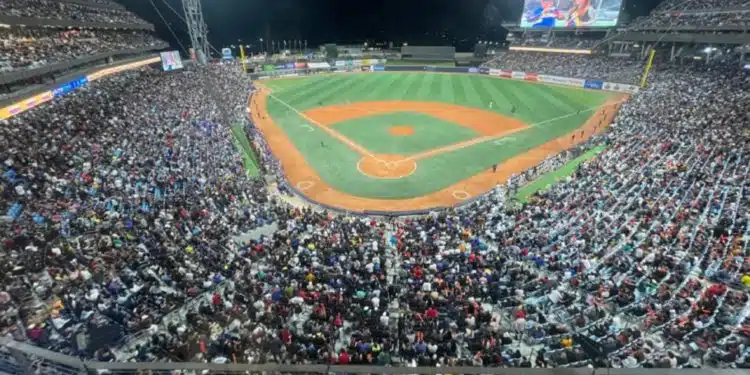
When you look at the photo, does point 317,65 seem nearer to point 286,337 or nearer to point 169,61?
point 169,61

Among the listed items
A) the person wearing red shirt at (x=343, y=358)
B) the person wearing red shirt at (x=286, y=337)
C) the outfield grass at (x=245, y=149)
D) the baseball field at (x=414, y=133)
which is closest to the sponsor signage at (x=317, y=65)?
the baseball field at (x=414, y=133)

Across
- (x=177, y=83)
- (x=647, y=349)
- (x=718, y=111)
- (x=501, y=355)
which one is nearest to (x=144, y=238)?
(x=501, y=355)

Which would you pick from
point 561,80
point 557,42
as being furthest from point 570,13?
point 561,80

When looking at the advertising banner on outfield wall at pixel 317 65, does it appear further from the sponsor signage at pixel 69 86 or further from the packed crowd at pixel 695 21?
the packed crowd at pixel 695 21

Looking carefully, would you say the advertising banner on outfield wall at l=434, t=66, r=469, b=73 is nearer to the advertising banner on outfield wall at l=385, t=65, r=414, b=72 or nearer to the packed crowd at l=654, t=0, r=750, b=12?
the advertising banner on outfield wall at l=385, t=65, r=414, b=72

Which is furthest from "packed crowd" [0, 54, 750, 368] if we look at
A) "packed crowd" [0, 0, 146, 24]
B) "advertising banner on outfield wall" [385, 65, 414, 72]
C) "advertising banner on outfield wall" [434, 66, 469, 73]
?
"advertising banner on outfield wall" [385, 65, 414, 72]

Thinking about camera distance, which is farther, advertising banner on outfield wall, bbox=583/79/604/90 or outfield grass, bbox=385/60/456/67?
outfield grass, bbox=385/60/456/67
